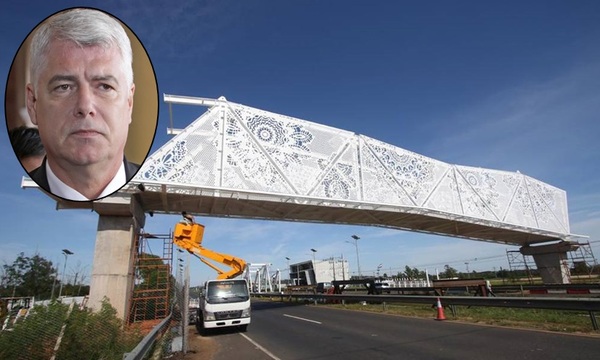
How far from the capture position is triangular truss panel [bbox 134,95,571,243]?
64.3 feet

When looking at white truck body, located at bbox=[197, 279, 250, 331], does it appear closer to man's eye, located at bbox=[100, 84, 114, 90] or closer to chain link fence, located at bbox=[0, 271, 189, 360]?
chain link fence, located at bbox=[0, 271, 189, 360]

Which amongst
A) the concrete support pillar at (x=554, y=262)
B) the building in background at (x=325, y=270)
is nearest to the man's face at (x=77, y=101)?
the concrete support pillar at (x=554, y=262)

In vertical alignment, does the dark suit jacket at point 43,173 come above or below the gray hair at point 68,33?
below

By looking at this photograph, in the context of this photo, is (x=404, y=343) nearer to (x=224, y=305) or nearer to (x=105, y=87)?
(x=224, y=305)

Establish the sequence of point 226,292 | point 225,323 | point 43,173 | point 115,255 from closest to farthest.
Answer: point 43,173, point 225,323, point 226,292, point 115,255

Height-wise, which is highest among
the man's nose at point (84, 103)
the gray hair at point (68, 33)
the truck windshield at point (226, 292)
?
the gray hair at point (68, 33)

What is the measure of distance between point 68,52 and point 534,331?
12.7 m

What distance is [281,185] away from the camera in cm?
2188

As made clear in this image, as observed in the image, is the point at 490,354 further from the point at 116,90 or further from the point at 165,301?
the point at 165,301

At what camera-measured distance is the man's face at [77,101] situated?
2.15 m

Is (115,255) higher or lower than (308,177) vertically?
lower

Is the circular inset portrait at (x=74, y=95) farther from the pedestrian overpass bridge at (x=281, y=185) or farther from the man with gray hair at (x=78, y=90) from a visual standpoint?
the pedestrian overpass bridge at (x=281, y=185)

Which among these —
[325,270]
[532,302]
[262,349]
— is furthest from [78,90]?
[325,270]

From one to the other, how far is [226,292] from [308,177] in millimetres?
10039
